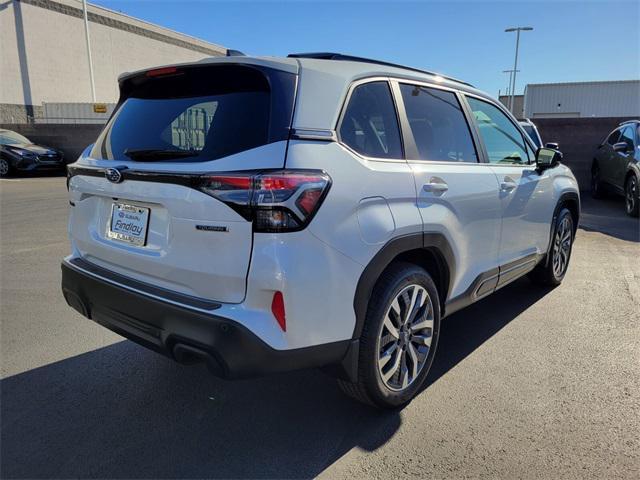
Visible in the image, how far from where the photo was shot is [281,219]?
2057 millimetres

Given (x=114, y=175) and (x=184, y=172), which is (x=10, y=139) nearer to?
(x=114, y=175)

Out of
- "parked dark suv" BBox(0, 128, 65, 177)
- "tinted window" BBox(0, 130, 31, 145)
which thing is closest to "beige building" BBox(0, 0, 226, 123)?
"tinted window" BBox(0, 130, 31, 145)

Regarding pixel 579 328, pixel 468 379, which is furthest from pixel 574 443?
pixel 579 328

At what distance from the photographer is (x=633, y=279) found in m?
5.36

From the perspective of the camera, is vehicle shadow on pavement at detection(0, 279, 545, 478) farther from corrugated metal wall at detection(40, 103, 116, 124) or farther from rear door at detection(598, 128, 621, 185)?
corrugated metal wall at detection(40, 103, 116, 124)

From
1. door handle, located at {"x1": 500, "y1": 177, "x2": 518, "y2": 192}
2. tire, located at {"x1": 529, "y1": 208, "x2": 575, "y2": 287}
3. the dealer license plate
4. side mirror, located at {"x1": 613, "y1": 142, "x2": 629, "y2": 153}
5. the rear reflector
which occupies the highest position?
side mirror, located at {"x1": 613, "y1": 142, "x2": 629, "y2": 153}

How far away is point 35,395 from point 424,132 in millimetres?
2861

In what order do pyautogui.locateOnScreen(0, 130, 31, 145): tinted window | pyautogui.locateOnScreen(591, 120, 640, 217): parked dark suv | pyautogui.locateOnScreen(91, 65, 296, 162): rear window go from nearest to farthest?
pyautogui.locateOnScreen(91, 65, 296, 162): rear window, pyautogui.locateOnScreen(591, 120, 640, 217): parked dark suv, pyautogui.locateOnScreen(0, 130, 31, 145): tinted window

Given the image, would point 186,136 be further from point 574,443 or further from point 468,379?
point 574,443

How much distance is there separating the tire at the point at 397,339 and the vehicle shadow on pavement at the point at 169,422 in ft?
0.63

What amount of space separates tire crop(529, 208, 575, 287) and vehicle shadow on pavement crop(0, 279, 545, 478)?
6.35 ft

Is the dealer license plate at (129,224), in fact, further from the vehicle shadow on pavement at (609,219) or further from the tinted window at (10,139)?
the tinted window at (10,139)

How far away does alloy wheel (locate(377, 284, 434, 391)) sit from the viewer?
267cm

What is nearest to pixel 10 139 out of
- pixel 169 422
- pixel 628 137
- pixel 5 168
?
pixel 5 168
